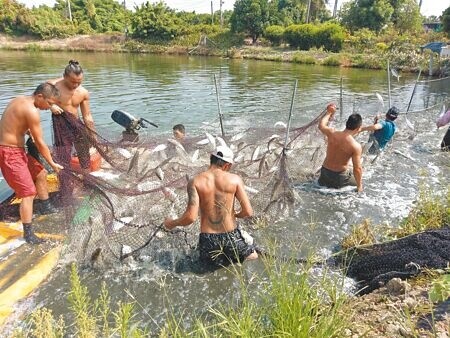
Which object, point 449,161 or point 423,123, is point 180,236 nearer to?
point 449,161

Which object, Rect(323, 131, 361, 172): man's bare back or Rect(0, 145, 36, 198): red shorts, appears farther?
Rect(323, 131, 361, 172): man's bare back

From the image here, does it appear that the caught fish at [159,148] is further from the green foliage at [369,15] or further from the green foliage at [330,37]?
the green foliage at [369,15]

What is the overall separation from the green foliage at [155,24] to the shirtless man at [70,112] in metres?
49.1

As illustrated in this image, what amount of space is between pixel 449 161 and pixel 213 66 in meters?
26.6

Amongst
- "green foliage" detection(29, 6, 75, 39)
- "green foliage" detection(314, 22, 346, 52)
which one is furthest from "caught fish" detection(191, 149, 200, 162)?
"green foliage" detection(29, 6, 75, 39)

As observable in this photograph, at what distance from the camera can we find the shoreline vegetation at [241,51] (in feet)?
100

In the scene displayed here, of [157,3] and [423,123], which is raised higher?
[157,3]

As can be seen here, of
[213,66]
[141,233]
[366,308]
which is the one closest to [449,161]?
[366,308]

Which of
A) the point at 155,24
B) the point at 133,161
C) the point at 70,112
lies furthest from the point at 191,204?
the point at 155,24

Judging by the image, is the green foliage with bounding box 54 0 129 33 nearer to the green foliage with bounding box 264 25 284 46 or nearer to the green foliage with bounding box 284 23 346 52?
the green foliage with bounding box 264 25 284 46

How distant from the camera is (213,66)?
109 ft

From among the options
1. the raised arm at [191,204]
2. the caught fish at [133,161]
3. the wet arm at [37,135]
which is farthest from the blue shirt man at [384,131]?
the wet arm at [37,135]

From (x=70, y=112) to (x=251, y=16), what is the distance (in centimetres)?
4708

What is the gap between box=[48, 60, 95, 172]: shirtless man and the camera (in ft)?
17.0
